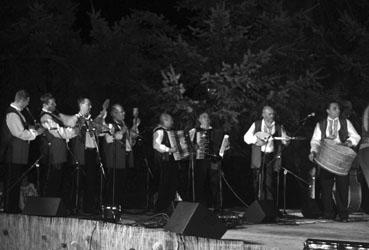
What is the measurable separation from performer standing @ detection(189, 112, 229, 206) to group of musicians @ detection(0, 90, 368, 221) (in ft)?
0.05

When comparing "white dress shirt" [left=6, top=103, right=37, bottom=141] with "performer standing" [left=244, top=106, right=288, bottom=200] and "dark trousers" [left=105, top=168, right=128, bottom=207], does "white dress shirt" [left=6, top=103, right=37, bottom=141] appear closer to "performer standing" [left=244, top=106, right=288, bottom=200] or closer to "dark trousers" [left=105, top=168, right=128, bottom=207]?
"dark trousers" [left=105, top=168, right=128, bottom=207]

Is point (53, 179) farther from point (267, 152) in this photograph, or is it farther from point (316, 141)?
point (316, 141)

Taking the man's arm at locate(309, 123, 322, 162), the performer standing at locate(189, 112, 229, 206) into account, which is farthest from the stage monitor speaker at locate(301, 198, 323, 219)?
the performer standing at locate(189, 112, 229, 206)

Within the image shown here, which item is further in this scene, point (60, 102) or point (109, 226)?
point (60, 102)

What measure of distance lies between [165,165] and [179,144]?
1.52 feet

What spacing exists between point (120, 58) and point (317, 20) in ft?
17.3

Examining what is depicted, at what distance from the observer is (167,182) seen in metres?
12.1

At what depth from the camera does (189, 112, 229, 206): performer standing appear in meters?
12.1

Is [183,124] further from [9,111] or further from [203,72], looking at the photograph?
[9,111]

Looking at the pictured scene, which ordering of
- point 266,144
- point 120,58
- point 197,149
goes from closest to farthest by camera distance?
point 266,144, point 197,149, point 120,58

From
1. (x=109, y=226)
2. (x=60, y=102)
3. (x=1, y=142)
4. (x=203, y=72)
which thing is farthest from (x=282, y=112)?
(x=109, y=226)

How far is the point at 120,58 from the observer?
1628cm

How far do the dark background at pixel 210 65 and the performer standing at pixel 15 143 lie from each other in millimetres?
4013

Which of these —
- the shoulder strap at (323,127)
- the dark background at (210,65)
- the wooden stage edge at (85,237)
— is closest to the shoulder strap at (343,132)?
the shoulder strap at (323,127)
